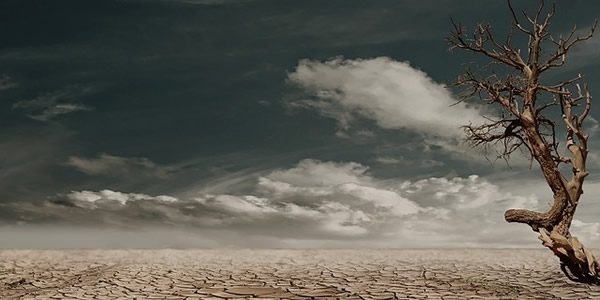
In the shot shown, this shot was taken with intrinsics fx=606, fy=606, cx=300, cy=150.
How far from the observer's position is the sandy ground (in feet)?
29.8

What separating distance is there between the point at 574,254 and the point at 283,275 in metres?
4.90

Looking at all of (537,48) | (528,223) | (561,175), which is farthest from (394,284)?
(537,48)

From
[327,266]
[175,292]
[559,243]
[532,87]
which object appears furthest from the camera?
[327,266]

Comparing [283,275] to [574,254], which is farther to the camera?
[283,275]

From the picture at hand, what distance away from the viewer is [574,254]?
978 cm

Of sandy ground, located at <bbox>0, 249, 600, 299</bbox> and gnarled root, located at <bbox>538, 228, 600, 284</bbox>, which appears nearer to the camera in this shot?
sandy ground, located at <bbox>0, 249, 600, 299</bbox>

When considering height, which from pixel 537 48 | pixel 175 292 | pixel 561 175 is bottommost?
pixel 175 292

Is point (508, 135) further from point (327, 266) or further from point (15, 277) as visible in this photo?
point (15, 277)

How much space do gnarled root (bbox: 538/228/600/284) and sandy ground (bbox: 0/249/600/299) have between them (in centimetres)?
29

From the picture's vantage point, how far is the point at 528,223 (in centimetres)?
1018

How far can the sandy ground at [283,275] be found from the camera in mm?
9086

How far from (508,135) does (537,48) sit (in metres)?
1.61

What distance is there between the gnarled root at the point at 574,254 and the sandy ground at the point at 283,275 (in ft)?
0.94

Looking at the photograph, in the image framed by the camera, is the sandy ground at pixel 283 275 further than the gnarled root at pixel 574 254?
No
